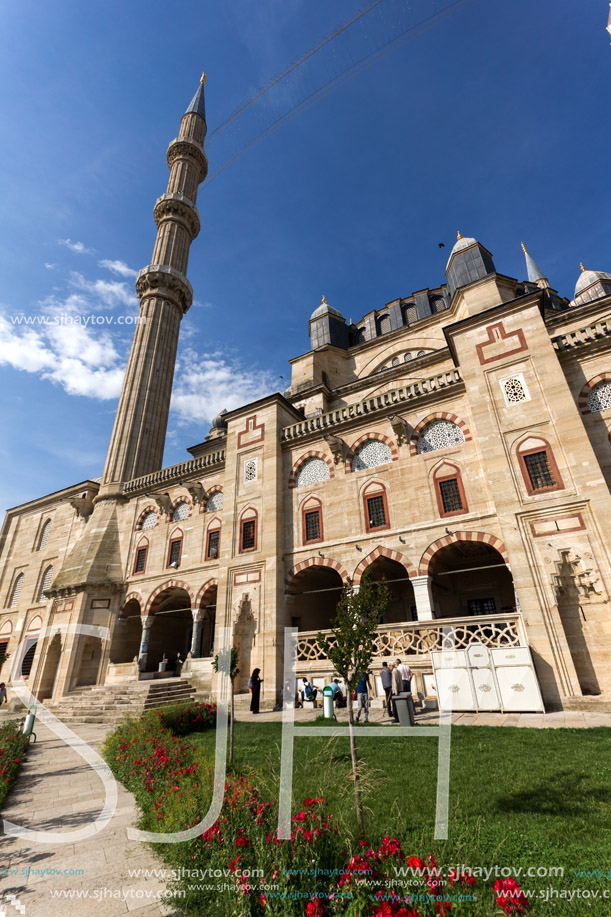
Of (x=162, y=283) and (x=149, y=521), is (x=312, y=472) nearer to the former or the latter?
(x=149, y=521)

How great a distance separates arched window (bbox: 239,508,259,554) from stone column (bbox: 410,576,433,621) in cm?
651

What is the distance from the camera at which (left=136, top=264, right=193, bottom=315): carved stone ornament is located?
97.6 feet

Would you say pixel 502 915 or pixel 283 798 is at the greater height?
pixel 283 798

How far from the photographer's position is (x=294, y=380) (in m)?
25.8

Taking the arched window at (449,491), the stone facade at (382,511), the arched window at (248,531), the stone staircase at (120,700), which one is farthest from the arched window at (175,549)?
the arched window at (449,491)

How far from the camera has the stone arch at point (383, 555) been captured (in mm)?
13297

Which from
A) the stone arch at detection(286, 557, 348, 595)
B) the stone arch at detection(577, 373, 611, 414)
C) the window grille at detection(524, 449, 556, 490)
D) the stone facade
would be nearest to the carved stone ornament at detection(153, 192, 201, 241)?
the stone facade

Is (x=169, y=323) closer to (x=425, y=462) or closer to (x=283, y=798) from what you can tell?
(x=425, y=462)

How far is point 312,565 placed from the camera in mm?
15328

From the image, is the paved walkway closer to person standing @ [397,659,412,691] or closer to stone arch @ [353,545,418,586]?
person standing @ [397,659,412,691]

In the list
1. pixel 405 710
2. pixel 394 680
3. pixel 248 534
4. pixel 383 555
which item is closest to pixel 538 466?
pixel 383 555

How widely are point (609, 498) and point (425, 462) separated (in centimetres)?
535

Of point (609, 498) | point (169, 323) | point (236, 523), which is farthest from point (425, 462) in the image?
point (169, 323)

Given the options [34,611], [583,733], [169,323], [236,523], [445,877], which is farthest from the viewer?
[169,323]
